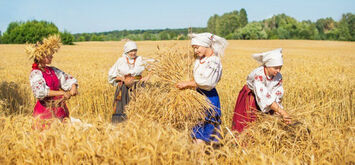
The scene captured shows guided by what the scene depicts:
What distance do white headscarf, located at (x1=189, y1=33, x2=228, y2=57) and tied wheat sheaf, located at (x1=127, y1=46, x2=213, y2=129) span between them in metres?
0.17

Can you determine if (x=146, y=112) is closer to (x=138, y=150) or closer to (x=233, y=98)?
(x=138, y=150)

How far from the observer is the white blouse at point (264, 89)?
3203 millimetres

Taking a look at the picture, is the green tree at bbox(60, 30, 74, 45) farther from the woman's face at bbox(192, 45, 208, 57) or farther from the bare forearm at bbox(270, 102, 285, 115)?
the bare forearm at bbox(270, 102, 285, 115)

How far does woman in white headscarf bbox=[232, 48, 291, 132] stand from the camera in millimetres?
3178

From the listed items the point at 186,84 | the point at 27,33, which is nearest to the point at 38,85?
the point at 186,84

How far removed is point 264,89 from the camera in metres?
3.23

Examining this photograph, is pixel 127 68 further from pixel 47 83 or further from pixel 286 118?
pixel 286 118

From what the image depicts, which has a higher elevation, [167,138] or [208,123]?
[167,138]

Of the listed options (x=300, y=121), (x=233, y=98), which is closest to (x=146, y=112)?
(x=300, y=121)

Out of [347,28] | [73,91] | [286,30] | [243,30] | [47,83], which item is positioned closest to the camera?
[47,83]

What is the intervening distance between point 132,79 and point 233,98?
2.00 metres

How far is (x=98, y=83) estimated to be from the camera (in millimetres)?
6617

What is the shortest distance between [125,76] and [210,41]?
1811mm

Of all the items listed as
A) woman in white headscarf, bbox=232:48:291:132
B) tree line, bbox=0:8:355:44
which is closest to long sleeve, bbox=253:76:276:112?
woman in white headscarf, bbox=232:48:291:132
